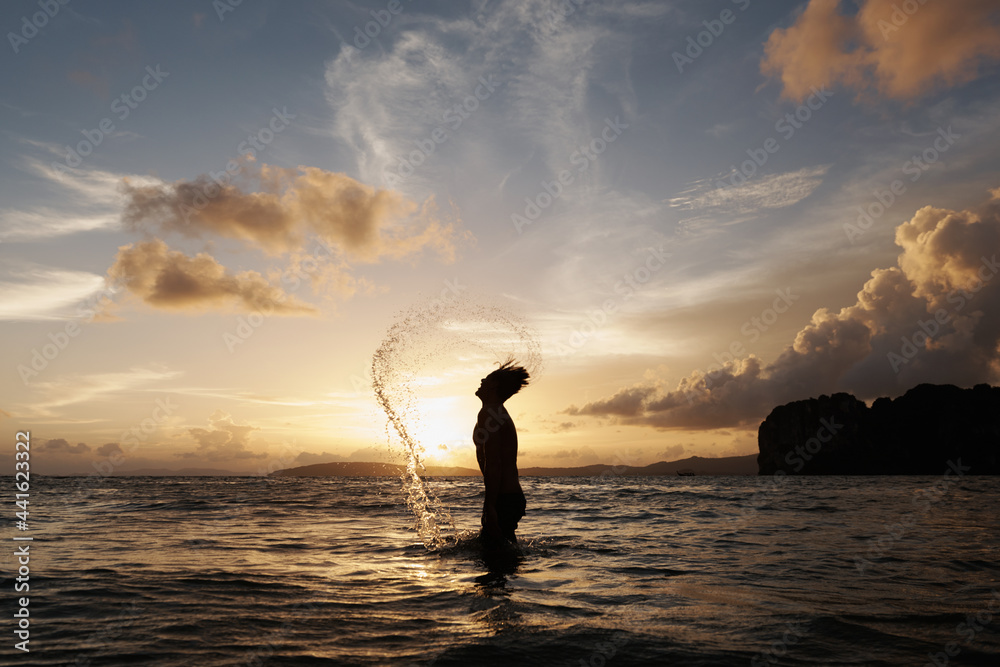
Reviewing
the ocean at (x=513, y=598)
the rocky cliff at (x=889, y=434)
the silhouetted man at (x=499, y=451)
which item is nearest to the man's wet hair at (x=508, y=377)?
the silhouetted man at (x=499, y=451)

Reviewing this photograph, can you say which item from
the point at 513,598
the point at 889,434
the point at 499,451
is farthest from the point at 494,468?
the point at 889,434

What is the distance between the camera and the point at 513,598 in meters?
6.74

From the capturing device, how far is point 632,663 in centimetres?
447

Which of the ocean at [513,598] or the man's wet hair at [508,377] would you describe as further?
the man's wet hair at [508,377]

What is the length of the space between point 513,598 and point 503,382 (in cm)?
394

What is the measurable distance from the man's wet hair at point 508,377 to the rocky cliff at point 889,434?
171251 mm

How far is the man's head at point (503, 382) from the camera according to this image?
978 centimetres

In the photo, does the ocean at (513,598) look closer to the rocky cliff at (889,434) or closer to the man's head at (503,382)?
the man's head at (503,382)

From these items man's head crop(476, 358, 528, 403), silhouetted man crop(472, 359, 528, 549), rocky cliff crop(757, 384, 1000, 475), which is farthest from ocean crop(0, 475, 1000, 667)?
rocky cliff crop(757, 384, 1000, 475)

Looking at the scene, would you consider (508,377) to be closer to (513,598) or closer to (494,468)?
(494,468)

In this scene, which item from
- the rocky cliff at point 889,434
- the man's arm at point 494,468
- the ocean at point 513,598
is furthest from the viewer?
the rocky cliff at point 889,434

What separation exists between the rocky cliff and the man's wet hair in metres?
171

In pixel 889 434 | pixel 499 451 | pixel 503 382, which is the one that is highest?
pixel 503 382

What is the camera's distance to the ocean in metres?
4.77
